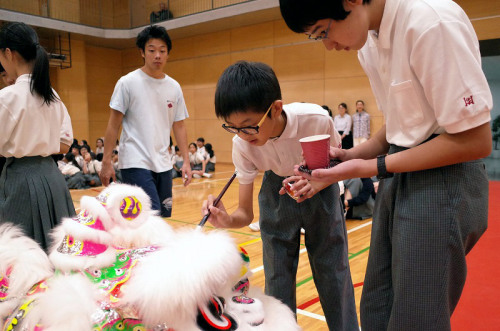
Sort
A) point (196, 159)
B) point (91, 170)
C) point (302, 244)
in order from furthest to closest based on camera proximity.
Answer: point (196, 159), point (91, 170), point (302, 244)

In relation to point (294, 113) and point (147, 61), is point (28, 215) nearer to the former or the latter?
point (147, 61)

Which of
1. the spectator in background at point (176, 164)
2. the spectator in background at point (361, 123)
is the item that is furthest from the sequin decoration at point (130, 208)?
the spectator in background at point (361, 123)

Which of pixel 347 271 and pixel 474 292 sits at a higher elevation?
pixel 347 271

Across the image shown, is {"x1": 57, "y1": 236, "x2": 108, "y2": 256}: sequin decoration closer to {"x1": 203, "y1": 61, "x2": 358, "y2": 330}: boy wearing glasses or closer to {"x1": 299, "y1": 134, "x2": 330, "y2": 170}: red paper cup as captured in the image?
{"x1": 203, "y1": 61, "x2": 358, "y2": 330}: boy wearing glasses

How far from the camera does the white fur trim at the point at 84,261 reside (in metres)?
1.15

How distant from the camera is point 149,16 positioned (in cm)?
1426

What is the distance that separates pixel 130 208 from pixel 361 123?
9.55 meters

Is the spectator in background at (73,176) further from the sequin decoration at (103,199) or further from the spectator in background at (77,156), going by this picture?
the sequin decoration at (103,199)

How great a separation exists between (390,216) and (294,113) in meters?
0.64

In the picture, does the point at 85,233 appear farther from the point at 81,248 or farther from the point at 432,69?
the point at 432,69

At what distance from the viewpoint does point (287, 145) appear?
5.67 ft

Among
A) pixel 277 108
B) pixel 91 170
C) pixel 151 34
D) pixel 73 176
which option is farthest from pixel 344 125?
pixel 277 108

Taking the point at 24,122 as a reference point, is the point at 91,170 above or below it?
below

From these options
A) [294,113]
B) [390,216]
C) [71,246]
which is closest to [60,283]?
[71,246]
